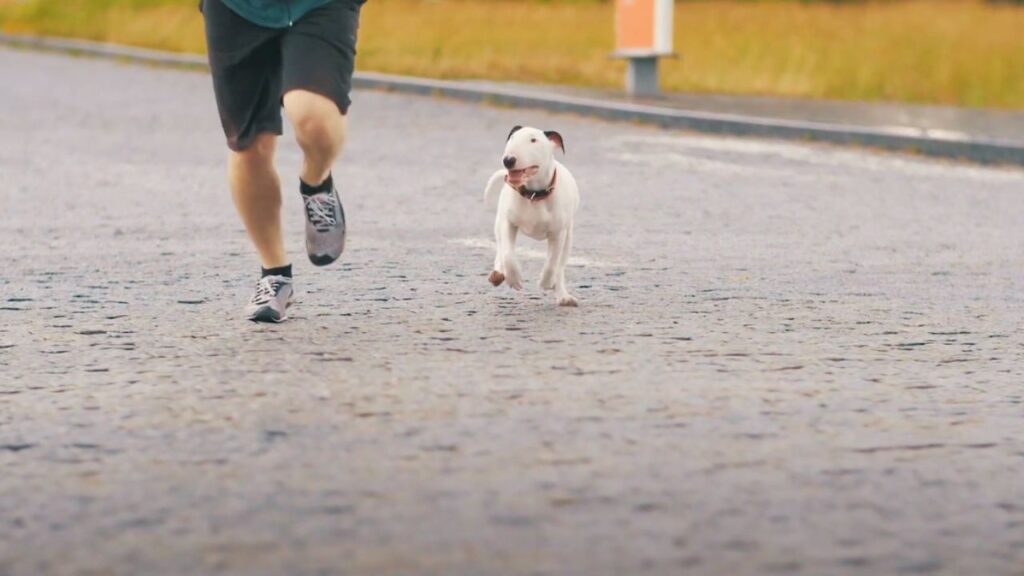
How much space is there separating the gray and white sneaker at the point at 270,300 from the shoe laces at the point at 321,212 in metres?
0.26

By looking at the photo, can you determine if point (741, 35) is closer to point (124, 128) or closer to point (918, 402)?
point (124, 128)

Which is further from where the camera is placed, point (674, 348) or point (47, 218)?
point (47, 218)

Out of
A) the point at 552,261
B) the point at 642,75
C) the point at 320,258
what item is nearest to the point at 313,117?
the point at 320,258

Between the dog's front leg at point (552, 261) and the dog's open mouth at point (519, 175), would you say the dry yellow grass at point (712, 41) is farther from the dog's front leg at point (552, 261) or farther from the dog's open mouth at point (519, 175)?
the dog's open mouth at point (519, 175)

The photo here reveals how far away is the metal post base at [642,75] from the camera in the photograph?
19.7 metres

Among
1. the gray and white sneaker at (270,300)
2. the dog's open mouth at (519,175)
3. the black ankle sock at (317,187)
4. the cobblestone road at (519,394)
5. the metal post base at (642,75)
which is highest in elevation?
the metal post base at (642,75)

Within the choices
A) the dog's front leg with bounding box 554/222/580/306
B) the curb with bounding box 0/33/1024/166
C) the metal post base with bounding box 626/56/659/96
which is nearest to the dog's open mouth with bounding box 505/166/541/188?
the dog's front leg with bounding box 554/222/580/306

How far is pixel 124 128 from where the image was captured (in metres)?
16.9

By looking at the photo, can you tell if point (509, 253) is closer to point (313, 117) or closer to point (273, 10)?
point (313, 117)

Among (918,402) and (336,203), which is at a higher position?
(336,203)

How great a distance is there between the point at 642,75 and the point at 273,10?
518 inches

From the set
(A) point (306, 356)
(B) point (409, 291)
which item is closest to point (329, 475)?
(A) point (306, 356)

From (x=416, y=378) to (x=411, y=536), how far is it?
1.86m

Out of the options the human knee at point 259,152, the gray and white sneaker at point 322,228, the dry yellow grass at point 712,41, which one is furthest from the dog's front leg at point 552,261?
the dry yellow grass at point 712,41
